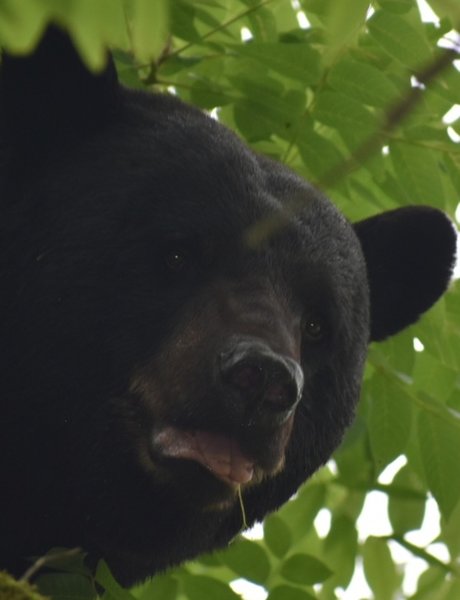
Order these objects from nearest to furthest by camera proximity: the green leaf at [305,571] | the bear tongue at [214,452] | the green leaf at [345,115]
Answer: the bear tongue at [214,452] → the green leaf at [345,115] → the green leaf at [305,571]

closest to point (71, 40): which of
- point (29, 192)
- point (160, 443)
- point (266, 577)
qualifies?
point (29, 192)

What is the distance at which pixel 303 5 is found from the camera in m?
4.78

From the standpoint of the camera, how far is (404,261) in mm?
6344

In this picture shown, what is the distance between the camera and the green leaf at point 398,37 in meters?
4.79

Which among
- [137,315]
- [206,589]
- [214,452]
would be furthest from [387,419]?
[214,452]

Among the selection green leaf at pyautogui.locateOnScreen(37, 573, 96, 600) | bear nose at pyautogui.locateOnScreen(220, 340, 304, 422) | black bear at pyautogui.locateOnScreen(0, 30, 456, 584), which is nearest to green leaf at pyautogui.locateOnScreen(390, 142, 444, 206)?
black bear at pyautogui.locateOnScreen(0, 30, 456, 584)

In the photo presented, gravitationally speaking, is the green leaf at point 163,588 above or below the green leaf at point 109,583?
below

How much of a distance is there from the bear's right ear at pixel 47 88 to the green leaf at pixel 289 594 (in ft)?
6.21

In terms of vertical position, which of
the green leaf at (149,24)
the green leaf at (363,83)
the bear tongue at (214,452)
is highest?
the green leaf at (149,24)

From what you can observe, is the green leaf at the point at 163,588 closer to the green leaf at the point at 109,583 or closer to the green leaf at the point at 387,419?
Answer: the green leaf at the point at 387,419

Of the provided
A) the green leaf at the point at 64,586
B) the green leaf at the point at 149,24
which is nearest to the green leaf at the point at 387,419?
the green leaf at the point at 64,586

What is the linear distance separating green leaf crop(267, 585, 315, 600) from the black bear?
352 millimetres

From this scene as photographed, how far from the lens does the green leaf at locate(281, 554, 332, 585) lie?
553 centimetres

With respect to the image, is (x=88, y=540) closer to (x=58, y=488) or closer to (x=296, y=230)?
(x=58, y=488)
